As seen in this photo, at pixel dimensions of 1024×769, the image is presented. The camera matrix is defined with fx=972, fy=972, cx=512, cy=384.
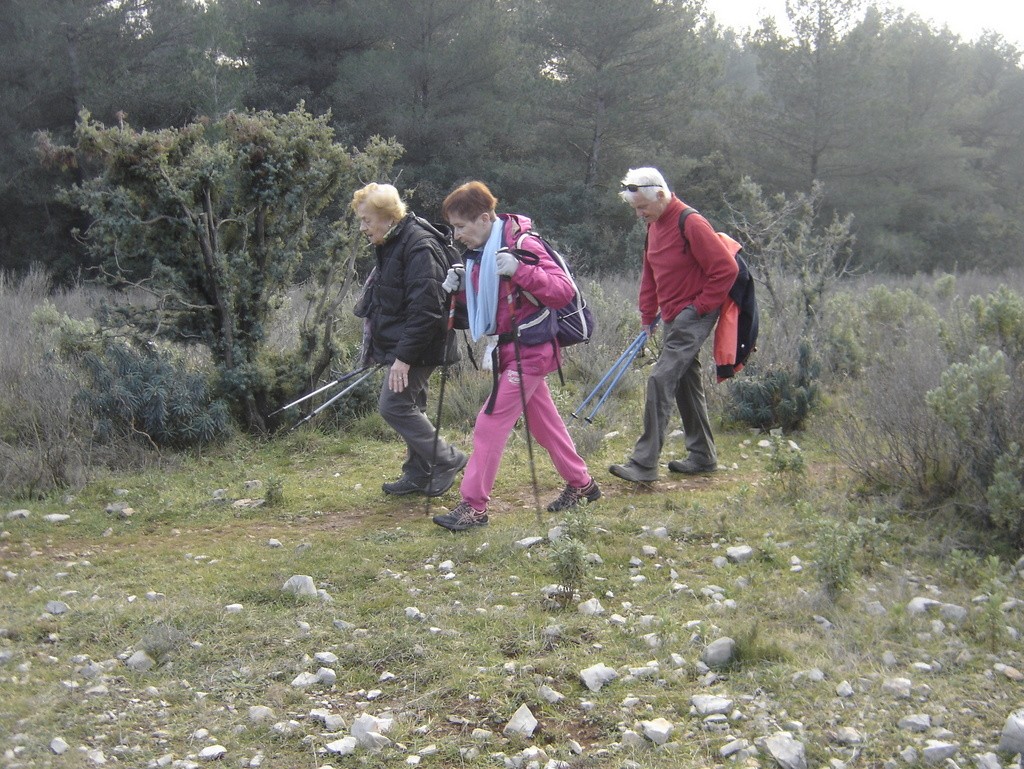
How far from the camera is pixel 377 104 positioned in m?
23.8

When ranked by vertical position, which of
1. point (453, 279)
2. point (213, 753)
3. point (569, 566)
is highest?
point (453, 279)

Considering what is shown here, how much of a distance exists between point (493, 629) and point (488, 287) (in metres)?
1.83

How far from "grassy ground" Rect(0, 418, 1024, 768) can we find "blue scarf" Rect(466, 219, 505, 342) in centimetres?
113

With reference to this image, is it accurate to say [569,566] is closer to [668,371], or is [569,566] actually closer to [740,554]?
[740,554]

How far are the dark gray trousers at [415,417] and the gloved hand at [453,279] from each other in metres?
0.74

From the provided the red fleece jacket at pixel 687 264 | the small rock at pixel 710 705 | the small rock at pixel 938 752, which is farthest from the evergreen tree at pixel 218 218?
the small rock at pixel 938 752

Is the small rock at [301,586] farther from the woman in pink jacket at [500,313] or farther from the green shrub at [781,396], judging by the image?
the green shrub at [781,396]

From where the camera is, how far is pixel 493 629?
4.18 m

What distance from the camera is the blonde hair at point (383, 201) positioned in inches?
215

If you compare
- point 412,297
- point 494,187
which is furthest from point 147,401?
point 494,187

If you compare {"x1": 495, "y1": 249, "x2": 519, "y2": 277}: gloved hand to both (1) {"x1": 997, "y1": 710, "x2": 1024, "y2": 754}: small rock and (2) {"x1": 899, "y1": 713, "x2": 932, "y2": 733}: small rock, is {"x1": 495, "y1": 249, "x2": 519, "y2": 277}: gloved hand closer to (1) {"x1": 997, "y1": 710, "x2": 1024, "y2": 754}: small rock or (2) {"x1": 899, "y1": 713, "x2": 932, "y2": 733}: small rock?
(2) {"x1": 899, "y1": 713, "x2": 932, "y2": 733}: small rock

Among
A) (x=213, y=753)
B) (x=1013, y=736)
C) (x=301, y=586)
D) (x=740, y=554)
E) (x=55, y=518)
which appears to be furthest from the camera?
(x=55, y=518)

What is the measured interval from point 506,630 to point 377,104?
842 inches

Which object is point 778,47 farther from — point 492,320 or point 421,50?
point 492,320
